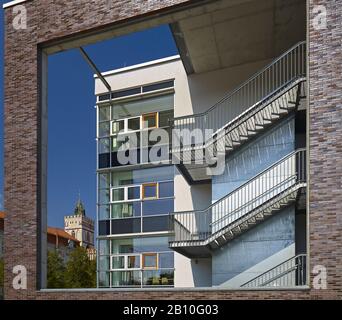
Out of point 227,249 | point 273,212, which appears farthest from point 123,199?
point 273,212

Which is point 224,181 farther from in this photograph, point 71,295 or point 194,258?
point 71,295

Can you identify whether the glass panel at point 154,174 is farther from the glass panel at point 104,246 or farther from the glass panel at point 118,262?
the glass panel at point 118,262

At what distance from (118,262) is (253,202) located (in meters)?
8.48

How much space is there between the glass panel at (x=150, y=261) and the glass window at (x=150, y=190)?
248 centimetres

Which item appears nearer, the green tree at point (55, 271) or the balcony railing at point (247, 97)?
the balcony railing at point (247, 97)

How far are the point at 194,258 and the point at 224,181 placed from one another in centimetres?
399

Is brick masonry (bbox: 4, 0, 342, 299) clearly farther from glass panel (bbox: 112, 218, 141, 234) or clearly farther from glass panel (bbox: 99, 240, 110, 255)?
glass panel (bbox: 99, 240, 110, 255)

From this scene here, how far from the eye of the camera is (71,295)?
11.3 meters

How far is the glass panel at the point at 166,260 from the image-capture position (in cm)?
1745

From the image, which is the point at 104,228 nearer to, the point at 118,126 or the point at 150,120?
the point at 118,126

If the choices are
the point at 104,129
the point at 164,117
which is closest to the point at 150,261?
the point at 164,117

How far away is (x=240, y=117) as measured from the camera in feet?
41.2

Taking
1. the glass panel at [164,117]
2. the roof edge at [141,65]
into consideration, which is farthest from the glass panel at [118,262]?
the roof edge at [141,65]

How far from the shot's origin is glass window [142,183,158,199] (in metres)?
18.4
